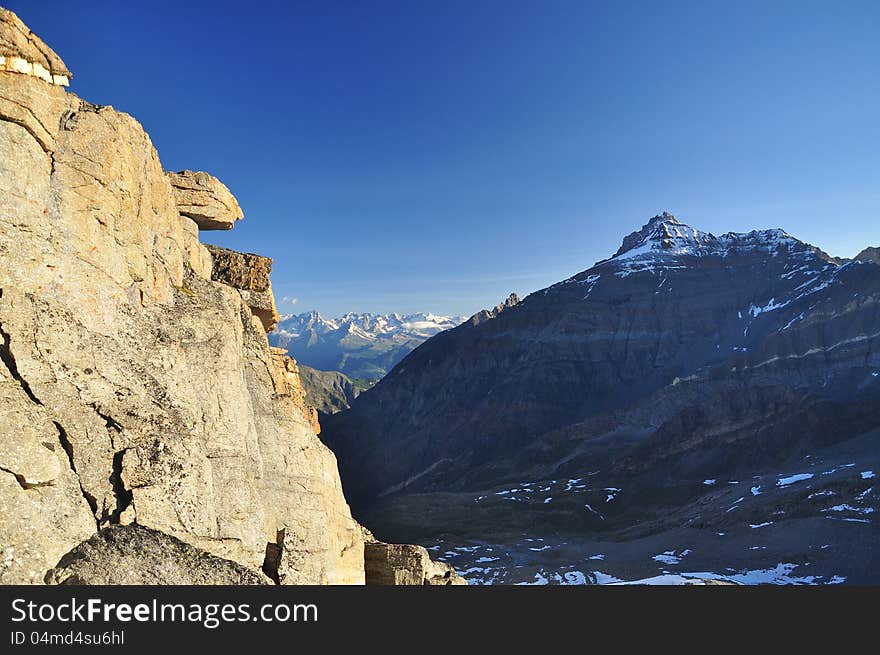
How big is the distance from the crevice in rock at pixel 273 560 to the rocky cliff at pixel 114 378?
0.06 m

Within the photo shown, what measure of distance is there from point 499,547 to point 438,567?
260 feet

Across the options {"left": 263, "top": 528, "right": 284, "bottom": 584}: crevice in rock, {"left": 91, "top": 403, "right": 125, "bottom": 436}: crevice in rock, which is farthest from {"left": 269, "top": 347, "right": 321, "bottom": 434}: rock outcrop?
{"left": 91, "top": 403, "right": 125, "bottom": 436}: crevice in rock

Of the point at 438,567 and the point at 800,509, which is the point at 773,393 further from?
the point at 438,567

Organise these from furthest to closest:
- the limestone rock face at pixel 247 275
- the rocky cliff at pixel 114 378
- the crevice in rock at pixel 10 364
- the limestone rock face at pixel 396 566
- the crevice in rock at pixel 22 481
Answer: the limestone rock face at pixel 396 566, the limestone rock face at pixel 247 275, the crevice in rock at pixel 10 364, the rocky cliff at pixel 114 378, the crevice in rock at pixel 22 481

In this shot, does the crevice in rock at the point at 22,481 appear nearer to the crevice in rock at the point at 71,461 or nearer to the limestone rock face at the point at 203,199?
the crevice in rock at the point at 71,461

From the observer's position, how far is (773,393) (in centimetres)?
15862

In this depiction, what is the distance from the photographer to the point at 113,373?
60.2ft

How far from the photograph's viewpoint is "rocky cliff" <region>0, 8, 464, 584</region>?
593 inches

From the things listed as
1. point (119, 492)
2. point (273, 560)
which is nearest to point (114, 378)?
point (119, 492)

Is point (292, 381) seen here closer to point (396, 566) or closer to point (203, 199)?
point (203, 199)

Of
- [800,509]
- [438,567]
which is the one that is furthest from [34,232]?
[800,509]

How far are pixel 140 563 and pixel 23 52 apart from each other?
16072 millimetres

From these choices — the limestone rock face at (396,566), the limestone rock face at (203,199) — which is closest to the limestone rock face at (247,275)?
the limestone rock face at (203,199)

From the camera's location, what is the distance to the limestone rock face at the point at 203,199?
94.2 feet
